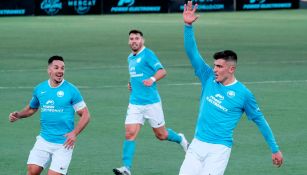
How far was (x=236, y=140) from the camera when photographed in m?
17.3

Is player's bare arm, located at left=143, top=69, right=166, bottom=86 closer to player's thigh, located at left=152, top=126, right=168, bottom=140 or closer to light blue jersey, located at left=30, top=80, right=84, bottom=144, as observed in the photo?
player's thigh, located at left=152, top=126, right=168, bottom=140

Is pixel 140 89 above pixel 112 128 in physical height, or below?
above

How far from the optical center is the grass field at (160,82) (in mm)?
15805

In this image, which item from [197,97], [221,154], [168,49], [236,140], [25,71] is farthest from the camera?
[168,49]

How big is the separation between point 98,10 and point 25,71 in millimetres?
32559

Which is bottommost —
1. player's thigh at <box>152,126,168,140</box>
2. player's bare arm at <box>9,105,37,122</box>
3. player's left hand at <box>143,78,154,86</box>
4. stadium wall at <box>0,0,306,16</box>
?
stadium wall at <box>0,0,306,16</box>

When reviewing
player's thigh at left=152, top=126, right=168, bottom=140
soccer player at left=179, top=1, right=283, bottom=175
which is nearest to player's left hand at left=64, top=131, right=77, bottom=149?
soccer player at left=179, top=1, right=283, bottom=175

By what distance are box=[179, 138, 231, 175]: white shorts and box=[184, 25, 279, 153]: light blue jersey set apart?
71 millimetres

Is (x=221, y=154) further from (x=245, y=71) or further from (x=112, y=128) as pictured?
(x=245, y=71)

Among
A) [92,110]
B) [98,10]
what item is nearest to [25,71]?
[92,110]

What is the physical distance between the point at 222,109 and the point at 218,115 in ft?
0.28

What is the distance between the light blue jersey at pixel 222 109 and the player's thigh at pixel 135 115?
3.86 m

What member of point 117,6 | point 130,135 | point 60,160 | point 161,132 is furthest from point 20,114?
point 117,6

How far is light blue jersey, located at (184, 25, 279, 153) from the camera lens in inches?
443
